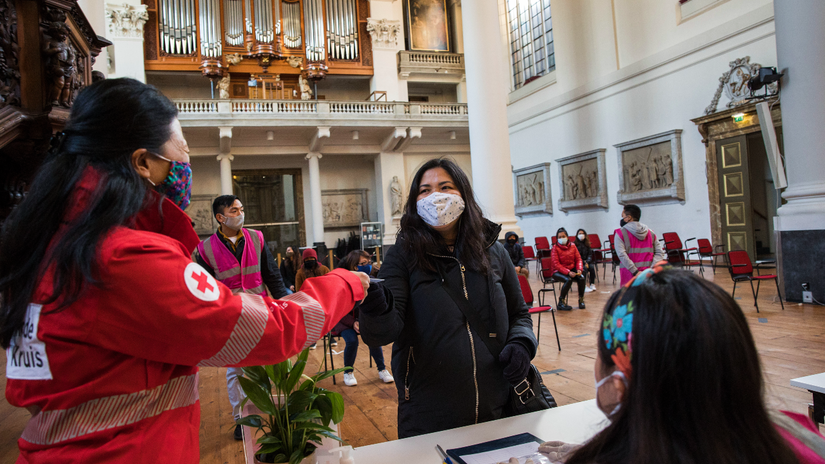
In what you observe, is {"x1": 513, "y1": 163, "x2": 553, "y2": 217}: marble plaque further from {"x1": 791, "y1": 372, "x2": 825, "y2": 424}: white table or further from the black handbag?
the black handbag

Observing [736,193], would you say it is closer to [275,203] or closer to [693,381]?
[693,381]

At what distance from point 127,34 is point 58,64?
15.4 metres

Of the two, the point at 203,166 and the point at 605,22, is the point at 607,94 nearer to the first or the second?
the point at 605,22

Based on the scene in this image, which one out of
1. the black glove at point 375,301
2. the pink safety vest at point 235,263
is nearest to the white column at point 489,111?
the pink safety vest at point 235,263

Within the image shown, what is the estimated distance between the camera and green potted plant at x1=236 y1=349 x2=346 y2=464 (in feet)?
4.42

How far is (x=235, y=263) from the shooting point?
379cm

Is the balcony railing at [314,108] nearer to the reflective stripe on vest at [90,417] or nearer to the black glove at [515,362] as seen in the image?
the black glove at [515,362]

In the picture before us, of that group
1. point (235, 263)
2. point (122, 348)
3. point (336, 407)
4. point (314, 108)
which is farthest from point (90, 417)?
point (314, 108)

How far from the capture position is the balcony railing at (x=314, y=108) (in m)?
15.1

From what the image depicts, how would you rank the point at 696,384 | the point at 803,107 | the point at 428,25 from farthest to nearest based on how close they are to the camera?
1. the point at 428,25
2. the point at 803,107
3. the point at 696,384

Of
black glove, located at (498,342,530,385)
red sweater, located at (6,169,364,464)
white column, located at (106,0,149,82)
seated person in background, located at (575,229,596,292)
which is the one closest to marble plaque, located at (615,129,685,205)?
seated person in background, located at (575,229,596,292)

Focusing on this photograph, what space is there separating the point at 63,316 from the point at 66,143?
37 centimetres

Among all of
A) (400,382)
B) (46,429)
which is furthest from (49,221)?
(400,382)

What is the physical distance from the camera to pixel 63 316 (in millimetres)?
892
